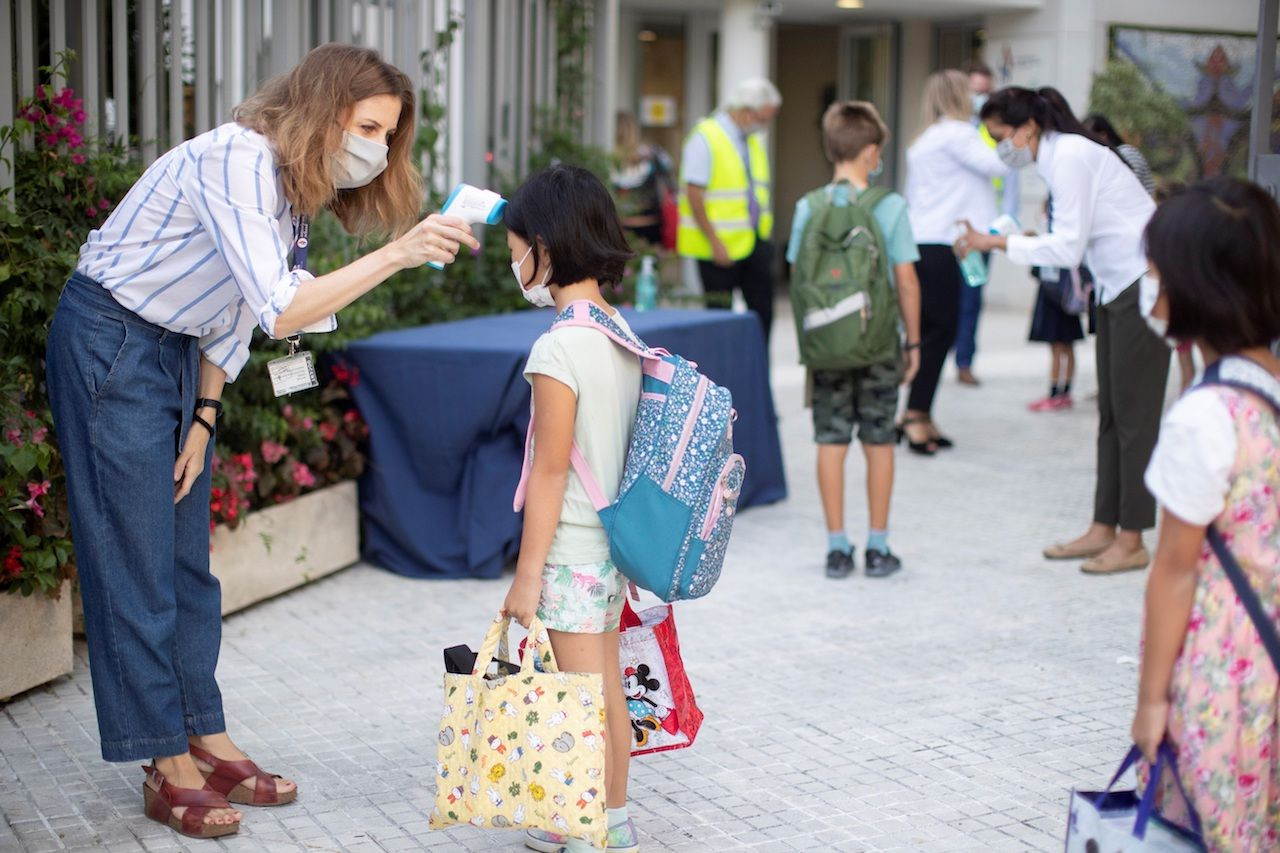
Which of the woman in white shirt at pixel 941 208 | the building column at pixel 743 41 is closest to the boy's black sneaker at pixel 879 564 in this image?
the woman in white shirt at pixel 941 208

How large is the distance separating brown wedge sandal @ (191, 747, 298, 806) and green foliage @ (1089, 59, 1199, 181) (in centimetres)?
1102

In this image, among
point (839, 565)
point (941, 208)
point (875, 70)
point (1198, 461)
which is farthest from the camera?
point (875, 70)

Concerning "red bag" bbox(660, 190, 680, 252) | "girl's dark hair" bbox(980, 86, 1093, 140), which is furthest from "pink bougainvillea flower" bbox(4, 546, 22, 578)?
"red bag" bbox(660, 190, 680, 252)

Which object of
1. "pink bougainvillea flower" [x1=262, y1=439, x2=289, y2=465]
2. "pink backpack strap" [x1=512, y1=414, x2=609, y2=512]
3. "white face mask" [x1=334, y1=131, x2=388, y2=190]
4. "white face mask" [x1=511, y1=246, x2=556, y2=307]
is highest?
"white face mask" [x1=334, y1=131, x2=388, y2=190]

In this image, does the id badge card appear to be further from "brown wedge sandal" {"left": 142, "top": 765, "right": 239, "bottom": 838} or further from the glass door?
the glass door

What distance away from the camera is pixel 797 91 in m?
19.9

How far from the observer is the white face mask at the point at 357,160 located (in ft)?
10.8

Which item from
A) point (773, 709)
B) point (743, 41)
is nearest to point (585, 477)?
point (773, 709)

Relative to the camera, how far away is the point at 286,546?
5484 millimetres

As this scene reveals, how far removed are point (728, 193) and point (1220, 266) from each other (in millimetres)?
6329

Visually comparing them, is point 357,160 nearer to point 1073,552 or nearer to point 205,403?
point 205,403

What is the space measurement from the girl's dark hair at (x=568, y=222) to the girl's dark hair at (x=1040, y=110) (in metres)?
3.12

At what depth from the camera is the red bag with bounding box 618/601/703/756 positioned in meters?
3.38

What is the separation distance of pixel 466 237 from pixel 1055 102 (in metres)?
3.40
